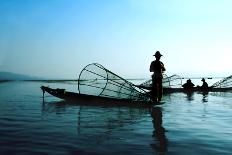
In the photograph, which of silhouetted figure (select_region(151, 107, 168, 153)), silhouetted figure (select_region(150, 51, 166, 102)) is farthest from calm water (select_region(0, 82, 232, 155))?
silhouetted figure (select_region(150, 51, 166, 102))

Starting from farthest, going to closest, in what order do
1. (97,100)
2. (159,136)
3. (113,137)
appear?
1. (97,100)
2. (159,136)
3. (113,137)

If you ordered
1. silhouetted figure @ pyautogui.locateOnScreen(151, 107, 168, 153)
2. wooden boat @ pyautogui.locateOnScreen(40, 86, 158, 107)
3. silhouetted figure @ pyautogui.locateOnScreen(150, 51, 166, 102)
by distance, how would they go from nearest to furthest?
silhouetted figure @ pyautogui.locateOnScreen(151, 107, 168, 153), silhouetted figure @ pyautogui.locateOnScreen(150, 51, 166, 102), wooden boat @ pyautogui.locateOnScreen(40, 86, 158, 107)

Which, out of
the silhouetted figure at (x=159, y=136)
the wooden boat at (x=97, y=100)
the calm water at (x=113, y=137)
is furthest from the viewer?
the wooden boat at (x=97, y=100)

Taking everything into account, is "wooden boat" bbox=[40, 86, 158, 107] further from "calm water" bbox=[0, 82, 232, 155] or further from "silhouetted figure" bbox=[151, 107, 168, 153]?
"calm water" bbox=[0, 82, 232, 155]

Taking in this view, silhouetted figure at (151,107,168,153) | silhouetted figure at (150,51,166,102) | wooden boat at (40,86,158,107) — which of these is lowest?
silhouetted figure at (151,107,168,153)

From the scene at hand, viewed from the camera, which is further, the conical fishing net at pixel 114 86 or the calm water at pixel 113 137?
the conical fishing net at pixel 114 86

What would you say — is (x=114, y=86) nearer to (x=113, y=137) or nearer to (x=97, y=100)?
(x=97, y=100)

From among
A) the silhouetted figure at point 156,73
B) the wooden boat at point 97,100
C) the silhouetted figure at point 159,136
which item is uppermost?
the silhouetted figure at point 156,73

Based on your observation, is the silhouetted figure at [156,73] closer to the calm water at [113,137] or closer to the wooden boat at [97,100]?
the wooden boat at [97,100]

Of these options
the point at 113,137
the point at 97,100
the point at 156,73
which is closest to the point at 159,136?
the point at 113,137

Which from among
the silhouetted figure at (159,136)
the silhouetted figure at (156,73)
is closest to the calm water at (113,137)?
the silhouetted figure at (159,136)

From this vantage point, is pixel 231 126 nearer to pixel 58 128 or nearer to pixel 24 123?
pixel 58 128

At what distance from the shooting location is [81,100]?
19.5 m

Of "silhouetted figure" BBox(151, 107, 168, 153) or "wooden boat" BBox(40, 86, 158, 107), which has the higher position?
"wooden boat" BBox(40, 86, 158, 107)
